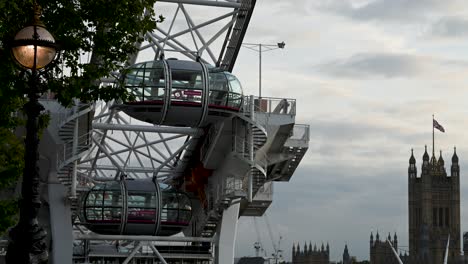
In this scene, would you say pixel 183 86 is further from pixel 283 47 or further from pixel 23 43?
pixel 23 43

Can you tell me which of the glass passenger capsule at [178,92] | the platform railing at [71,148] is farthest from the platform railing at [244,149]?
the platform railing at [71,148]

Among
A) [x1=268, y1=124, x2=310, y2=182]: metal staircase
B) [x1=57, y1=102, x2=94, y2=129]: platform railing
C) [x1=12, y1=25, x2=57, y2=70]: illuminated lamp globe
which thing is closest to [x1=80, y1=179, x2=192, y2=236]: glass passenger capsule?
[x1=268, y1=124, x2=310, y2=182]: metal staircase

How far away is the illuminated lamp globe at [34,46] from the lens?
1731 cm

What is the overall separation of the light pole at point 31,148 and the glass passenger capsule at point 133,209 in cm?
4832

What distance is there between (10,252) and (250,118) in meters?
41.3

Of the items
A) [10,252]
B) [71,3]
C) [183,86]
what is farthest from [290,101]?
[10,252]

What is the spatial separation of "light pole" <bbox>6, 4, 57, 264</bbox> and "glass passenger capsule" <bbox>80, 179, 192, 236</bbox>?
48.3 meters

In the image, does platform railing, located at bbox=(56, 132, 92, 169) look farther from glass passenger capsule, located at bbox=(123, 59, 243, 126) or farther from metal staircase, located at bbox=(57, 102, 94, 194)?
glass passenger capsule, located at bbox=(123, 59, 243, 126)

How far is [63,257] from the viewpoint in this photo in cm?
6044

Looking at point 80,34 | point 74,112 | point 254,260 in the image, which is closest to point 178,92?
point 74,112

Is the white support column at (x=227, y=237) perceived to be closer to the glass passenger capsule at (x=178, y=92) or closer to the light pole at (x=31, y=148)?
the glass passenger capsule at (x=178, y=92)

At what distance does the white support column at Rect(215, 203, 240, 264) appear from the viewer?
63.8 metres

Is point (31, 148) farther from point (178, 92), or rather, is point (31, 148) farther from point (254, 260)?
point (254, 260)

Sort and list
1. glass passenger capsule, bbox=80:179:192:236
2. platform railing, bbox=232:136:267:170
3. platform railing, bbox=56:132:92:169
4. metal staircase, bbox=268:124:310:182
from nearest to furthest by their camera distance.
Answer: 1. platform railing, bbox=56:132:92:169
2. platform railing, bbox=232:136:267:170
3. metal staircase, bbox=268:124:310:182
4. glass passenger capsule, bbox=80:179:192:236
